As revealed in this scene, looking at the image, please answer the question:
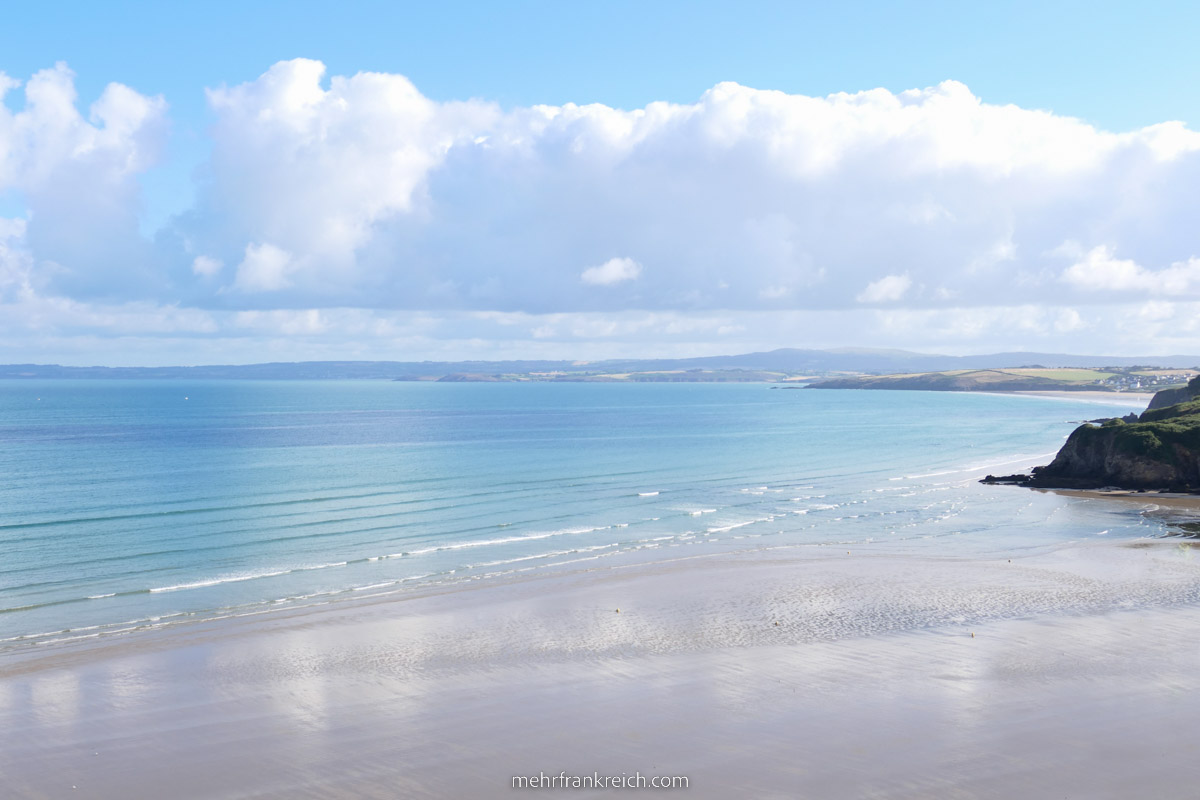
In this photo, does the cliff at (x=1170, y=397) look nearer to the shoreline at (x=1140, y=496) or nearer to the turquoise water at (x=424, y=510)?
the turquoise water at (x=424, y=510)

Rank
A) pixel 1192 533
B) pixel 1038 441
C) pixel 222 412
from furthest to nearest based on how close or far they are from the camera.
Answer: pixel 222 412, pixel 1038 441, pixel 1192 533

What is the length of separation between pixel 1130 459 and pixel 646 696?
145 ft

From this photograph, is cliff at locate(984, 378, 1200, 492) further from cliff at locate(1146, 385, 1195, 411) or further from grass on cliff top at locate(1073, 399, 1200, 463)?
cliff at locate(1146, 385, 1195, 411)

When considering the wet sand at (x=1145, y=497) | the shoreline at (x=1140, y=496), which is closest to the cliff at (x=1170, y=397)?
the shoreline at (x=1140, y=496)

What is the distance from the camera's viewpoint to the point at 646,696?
1723 cm

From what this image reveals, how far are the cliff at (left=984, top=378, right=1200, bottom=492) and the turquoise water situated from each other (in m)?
4.52

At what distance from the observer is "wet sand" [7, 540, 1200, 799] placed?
1362 cm

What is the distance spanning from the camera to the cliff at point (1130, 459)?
4931 centimetres

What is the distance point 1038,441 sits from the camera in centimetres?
9169

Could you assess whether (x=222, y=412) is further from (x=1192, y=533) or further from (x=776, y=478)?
(x=1192, y=533)

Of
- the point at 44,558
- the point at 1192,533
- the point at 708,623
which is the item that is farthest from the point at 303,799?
the point at 1192,533

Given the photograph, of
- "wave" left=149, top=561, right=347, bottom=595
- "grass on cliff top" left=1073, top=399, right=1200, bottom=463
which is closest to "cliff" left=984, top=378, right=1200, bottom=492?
"grass on cliff top" left=1073, top=399, right=1200, bottom=463

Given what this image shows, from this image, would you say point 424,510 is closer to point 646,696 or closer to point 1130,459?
point 646,696

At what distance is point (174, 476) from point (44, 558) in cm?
2615
